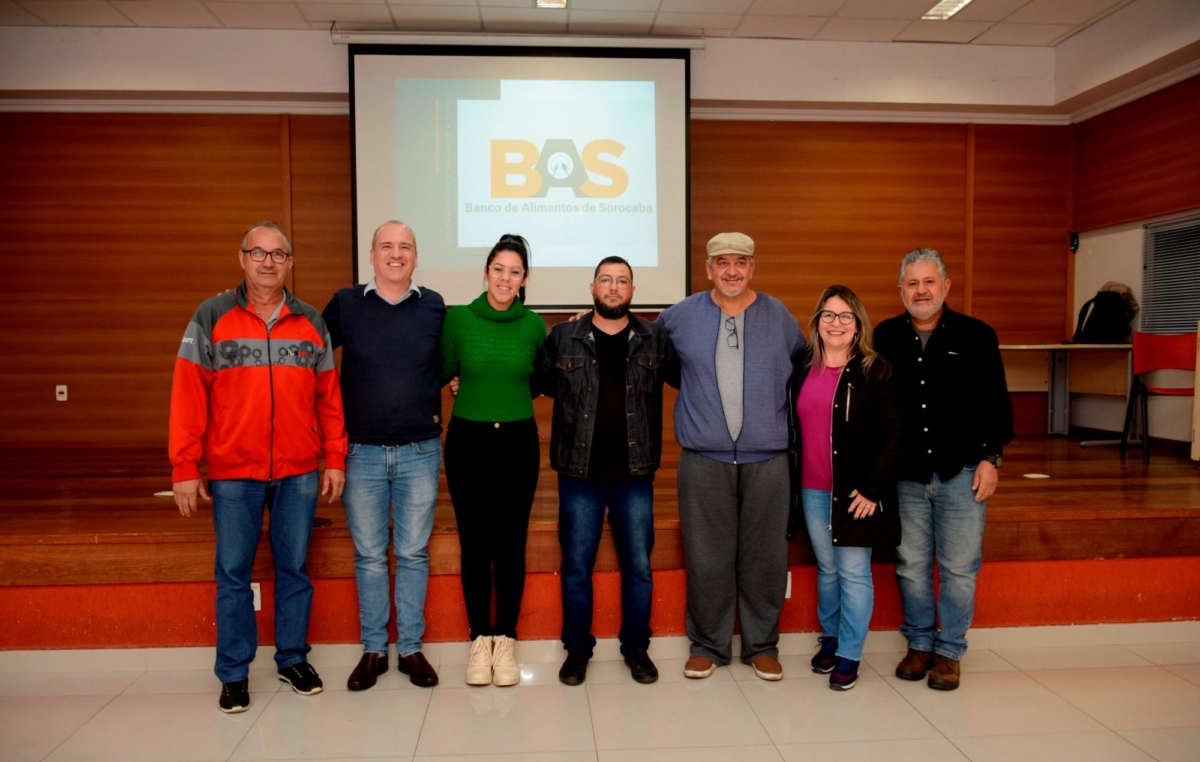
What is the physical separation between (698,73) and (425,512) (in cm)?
430

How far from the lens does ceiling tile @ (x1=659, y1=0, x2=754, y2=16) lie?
5137mm

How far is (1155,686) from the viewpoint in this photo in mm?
2787

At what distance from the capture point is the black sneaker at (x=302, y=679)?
8.79 feet

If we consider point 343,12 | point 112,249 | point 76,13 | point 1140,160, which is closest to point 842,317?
point 343,12

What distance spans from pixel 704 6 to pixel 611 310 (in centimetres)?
349

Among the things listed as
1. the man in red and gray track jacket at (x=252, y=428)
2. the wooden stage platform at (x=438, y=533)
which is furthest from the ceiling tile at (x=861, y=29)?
the man in red and gray track jacket at (x=252, y=428)

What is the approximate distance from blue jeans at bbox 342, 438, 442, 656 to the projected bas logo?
10.8ft

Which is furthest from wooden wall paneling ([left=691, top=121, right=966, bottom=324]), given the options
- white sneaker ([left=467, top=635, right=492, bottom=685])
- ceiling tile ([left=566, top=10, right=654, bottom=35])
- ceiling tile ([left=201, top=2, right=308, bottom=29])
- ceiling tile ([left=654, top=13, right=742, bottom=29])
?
white sneaker ([left=467, top=635, right=492, bottom=685])

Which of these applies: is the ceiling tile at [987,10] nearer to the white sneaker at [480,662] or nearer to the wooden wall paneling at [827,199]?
the wooden wall paneling at [827,199]

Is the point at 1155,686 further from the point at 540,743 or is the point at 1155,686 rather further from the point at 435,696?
the point at 435,696

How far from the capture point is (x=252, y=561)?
2.56 meters

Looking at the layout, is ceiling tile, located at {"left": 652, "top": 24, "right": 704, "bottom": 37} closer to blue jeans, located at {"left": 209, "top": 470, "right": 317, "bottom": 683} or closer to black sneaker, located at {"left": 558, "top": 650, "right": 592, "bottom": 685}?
blue jeans, located at {"left": 209, "top": 470, "right": 317, "bottom": 683}

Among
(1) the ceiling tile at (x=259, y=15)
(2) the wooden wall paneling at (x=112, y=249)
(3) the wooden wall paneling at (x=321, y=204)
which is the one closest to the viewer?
(1) the ceiling tile at (x=259, y=15)

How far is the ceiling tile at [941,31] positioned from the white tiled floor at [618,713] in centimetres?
438
